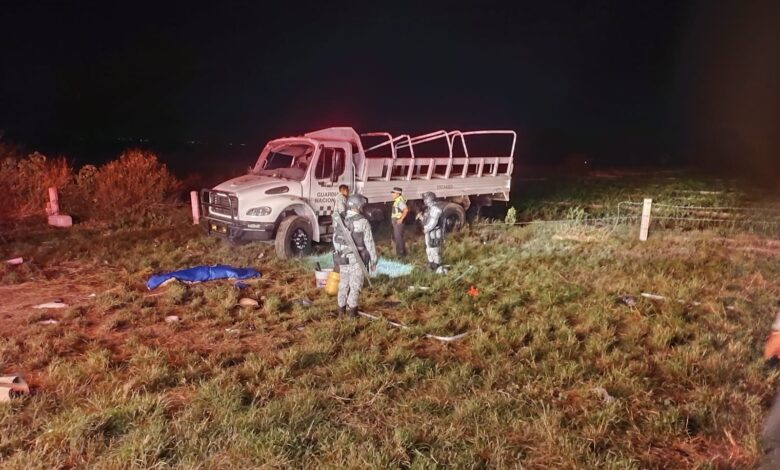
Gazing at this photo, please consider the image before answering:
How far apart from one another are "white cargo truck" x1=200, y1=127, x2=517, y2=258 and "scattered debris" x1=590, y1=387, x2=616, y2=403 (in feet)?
19.2

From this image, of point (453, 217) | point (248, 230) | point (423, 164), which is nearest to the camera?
point (248, 230)

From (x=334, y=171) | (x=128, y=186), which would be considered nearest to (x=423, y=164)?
(x=334, y=171)

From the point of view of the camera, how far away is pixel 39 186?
14742mm

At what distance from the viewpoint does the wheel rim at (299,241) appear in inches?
378

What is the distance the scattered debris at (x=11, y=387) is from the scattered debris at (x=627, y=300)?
634 centimetres

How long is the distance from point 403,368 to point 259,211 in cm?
495

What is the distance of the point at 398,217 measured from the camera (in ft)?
30.6

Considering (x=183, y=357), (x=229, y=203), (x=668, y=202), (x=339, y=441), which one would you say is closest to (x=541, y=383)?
(x=339, y=441)

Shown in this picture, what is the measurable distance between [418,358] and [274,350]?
1.44 meters

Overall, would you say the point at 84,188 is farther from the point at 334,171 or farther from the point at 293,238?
the point at 334,171

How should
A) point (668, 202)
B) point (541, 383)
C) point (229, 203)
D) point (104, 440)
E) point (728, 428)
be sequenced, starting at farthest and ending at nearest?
point (668, 202), point (229, 203), point (541, 383), point (728, 428), point (104, 440)

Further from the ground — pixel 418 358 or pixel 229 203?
pixel 229 203

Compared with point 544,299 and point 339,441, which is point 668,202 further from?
point 339,441

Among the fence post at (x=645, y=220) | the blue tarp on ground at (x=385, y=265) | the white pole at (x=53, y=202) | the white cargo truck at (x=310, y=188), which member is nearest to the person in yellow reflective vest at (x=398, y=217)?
the blue tarp on ground at (x=385, y=265)
